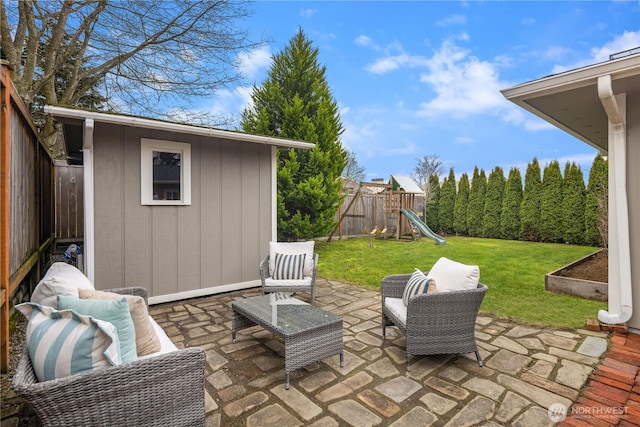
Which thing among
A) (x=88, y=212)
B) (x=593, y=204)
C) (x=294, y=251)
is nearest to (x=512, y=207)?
(x=593, y=204)

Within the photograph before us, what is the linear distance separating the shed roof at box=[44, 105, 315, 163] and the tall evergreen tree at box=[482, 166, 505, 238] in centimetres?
1030

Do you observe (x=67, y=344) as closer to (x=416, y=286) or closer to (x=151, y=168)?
(x=416, y=286)

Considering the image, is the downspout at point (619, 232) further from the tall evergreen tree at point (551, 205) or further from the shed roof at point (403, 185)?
the tall evergreen tree at point (551, 205)

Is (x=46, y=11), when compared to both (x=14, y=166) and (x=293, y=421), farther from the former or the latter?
(x=293, y=421)

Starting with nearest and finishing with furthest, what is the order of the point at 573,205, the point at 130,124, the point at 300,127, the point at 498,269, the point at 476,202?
the point at 130,124 < the point at 498,269 < the point at 300,127 < the point at 573,205 < the point at 476,202

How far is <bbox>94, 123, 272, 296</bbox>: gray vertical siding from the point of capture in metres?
4.18

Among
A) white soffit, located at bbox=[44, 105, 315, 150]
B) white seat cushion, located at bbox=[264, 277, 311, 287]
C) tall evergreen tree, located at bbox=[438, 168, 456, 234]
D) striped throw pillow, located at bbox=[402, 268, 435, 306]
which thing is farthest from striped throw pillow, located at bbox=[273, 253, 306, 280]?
Answer: tall evergreen tree, located at bbox=[438, 168, 456, 234]

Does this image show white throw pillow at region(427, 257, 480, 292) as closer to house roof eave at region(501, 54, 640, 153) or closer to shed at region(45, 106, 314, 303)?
house roof eave at region(501, 54, 640, 153)

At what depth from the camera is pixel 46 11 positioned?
581 cm

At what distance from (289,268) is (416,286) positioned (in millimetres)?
1928

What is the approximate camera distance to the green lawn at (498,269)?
13.0 ft

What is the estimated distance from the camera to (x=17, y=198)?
3.07 metres

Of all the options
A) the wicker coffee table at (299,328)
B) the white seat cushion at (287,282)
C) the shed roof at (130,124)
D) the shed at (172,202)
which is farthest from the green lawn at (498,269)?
the shed roof at (130,124)

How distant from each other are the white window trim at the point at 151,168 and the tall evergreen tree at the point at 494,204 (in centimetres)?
1195
